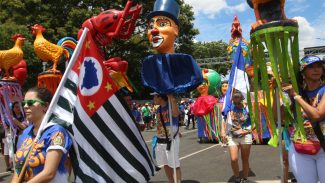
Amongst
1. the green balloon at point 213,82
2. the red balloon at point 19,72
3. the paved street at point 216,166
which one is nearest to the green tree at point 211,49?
the green balloon at point 213,82

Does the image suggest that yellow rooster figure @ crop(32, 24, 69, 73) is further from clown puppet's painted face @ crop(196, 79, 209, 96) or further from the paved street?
clown puppet's painted face @ crop(196, 79, 209, 96)

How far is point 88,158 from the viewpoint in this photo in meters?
3.10

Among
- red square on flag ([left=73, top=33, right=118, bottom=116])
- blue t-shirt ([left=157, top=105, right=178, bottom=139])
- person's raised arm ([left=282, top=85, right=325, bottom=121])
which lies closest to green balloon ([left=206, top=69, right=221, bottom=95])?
blue t-shirt ([left=157, top=105, right=178, bottom=139])

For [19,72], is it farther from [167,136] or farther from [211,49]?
[211,49]

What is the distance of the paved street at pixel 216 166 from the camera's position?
6.82 meters

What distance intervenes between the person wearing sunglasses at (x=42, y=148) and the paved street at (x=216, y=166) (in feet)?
14.1

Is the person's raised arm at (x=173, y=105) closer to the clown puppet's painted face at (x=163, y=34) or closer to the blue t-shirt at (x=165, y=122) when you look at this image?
the blue t-shirt at (x=165, y=122)

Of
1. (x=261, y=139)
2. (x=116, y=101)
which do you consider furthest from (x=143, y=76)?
(x=261, y=139)

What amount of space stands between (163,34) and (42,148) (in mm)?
2993

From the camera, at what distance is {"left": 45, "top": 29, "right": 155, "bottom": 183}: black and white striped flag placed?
9.71 feet

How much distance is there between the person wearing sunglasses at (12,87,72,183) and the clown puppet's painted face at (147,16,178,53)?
2520 millimetres

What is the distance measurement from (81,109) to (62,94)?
0.28 meters

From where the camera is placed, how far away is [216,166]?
8.05 m

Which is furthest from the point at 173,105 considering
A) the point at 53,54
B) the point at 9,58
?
the point at 9,58
